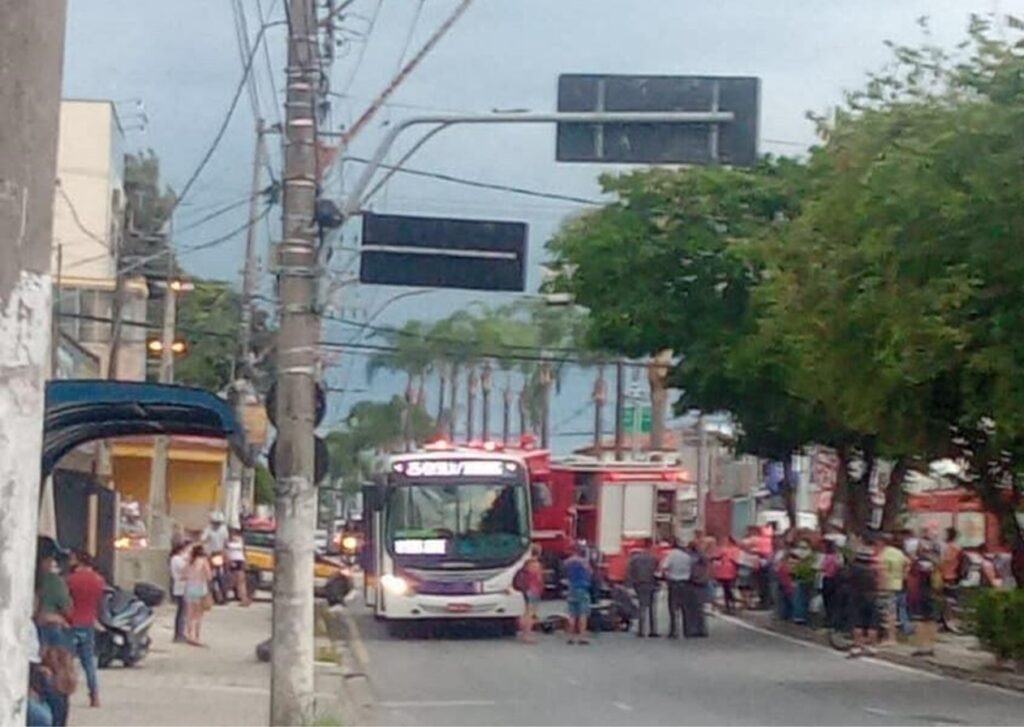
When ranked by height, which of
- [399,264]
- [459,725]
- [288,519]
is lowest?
[459,725]

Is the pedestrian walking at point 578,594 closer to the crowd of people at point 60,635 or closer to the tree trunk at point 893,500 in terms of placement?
the tree trunk at point 893,500

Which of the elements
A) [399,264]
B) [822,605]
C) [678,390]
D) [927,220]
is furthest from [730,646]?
[399,264]

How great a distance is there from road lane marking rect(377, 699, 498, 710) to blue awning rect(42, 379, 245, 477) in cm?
479

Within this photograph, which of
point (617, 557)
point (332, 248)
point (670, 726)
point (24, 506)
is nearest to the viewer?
point (24, 506)

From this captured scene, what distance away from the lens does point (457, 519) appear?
37000 mm

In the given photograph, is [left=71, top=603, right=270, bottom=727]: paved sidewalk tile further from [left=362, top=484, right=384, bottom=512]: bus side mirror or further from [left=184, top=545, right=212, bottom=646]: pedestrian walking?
[left=362, top=484, right=384, bottom=512]: bus side mirror

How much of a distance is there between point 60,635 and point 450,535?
1941 centimetres

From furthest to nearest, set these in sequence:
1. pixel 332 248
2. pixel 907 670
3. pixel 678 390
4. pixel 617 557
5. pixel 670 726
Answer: pixel 617 557
pixel 678 390
pixel 907 670
pixel 670 726
pixel 332 248

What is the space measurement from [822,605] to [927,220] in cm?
1478

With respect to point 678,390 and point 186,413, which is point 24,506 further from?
point 678,390

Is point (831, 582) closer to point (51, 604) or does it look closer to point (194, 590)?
point (194, 590)

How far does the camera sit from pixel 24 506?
16.1 ft

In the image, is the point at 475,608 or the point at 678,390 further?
the point at 678,390

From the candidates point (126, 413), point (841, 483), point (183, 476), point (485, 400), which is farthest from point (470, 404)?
point (126, 413)
